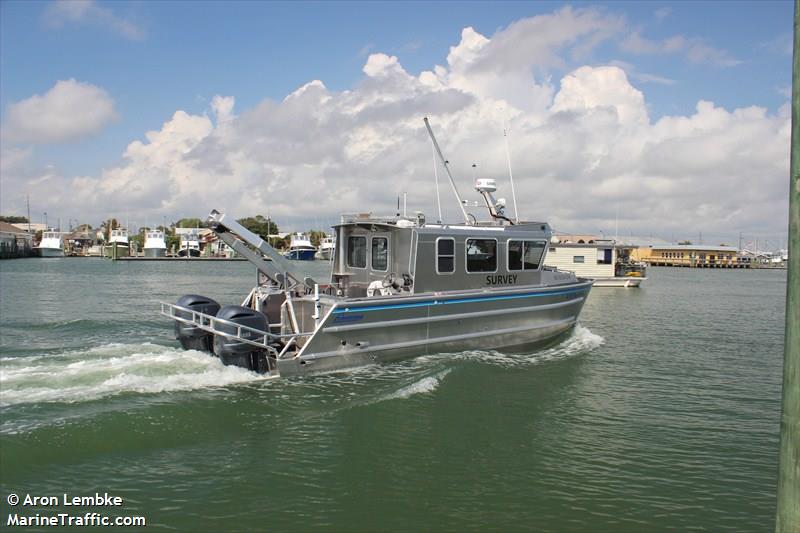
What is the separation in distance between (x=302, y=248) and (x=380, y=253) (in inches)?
3668

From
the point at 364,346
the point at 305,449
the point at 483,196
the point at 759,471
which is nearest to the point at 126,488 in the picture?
the point at 305,449

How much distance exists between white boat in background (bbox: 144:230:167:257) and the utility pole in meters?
109

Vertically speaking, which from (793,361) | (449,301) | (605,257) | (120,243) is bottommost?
(449,301)

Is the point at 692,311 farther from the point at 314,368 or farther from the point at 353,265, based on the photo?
the point at 314,368

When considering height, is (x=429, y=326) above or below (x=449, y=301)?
below

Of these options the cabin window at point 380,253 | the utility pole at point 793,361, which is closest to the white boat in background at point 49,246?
the cabin window at point 380,253

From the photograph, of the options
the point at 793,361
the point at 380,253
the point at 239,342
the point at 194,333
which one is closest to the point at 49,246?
the point at 194,333

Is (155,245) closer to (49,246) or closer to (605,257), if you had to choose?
(49,246)

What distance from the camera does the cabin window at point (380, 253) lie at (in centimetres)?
1312

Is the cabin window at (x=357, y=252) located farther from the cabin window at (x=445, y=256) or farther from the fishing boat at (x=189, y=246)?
the fishing boat at (x=189, y=246)

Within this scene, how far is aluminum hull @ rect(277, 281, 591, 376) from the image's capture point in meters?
11.0

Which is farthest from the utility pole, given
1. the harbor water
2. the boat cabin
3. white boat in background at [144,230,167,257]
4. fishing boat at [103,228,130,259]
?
fishing boat at [103,228,130,259]

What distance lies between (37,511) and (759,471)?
336 inches

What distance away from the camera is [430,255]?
1250cm
